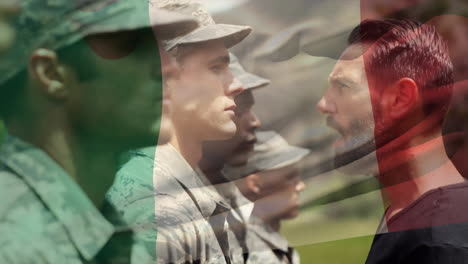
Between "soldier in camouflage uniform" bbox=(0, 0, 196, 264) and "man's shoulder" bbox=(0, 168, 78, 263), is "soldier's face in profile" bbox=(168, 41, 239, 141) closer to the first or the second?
"soldier in camouflage uniform" bbox=(0, 0, 196, 264)

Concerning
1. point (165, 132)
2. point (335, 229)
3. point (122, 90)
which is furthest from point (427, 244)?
point (122, 90)

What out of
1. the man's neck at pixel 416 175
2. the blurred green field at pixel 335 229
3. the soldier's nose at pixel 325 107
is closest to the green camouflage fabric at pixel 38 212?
the blurred green field at pixel 335 229

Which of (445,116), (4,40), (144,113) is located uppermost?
(4,40)

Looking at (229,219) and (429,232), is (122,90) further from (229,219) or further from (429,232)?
(429,232)

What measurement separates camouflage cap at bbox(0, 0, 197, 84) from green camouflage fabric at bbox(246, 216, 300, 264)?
0.44 meters

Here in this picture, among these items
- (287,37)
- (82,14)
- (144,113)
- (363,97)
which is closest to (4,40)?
(82,14)

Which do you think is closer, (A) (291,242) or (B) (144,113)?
(B) (144,113)

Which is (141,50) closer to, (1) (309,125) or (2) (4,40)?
(2) (4,40)

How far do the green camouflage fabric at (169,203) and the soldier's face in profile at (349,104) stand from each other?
312 millimetres

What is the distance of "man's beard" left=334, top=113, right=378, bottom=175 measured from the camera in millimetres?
1432

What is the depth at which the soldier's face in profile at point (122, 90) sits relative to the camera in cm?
111

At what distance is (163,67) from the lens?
1.23 meters

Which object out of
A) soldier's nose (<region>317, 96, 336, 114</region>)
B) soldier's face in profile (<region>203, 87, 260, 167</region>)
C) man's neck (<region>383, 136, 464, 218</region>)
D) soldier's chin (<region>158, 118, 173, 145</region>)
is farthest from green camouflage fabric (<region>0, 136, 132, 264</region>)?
man's neck (<region>383, 136, 464, 218</region>)

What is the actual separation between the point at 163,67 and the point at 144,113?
0.33ft
